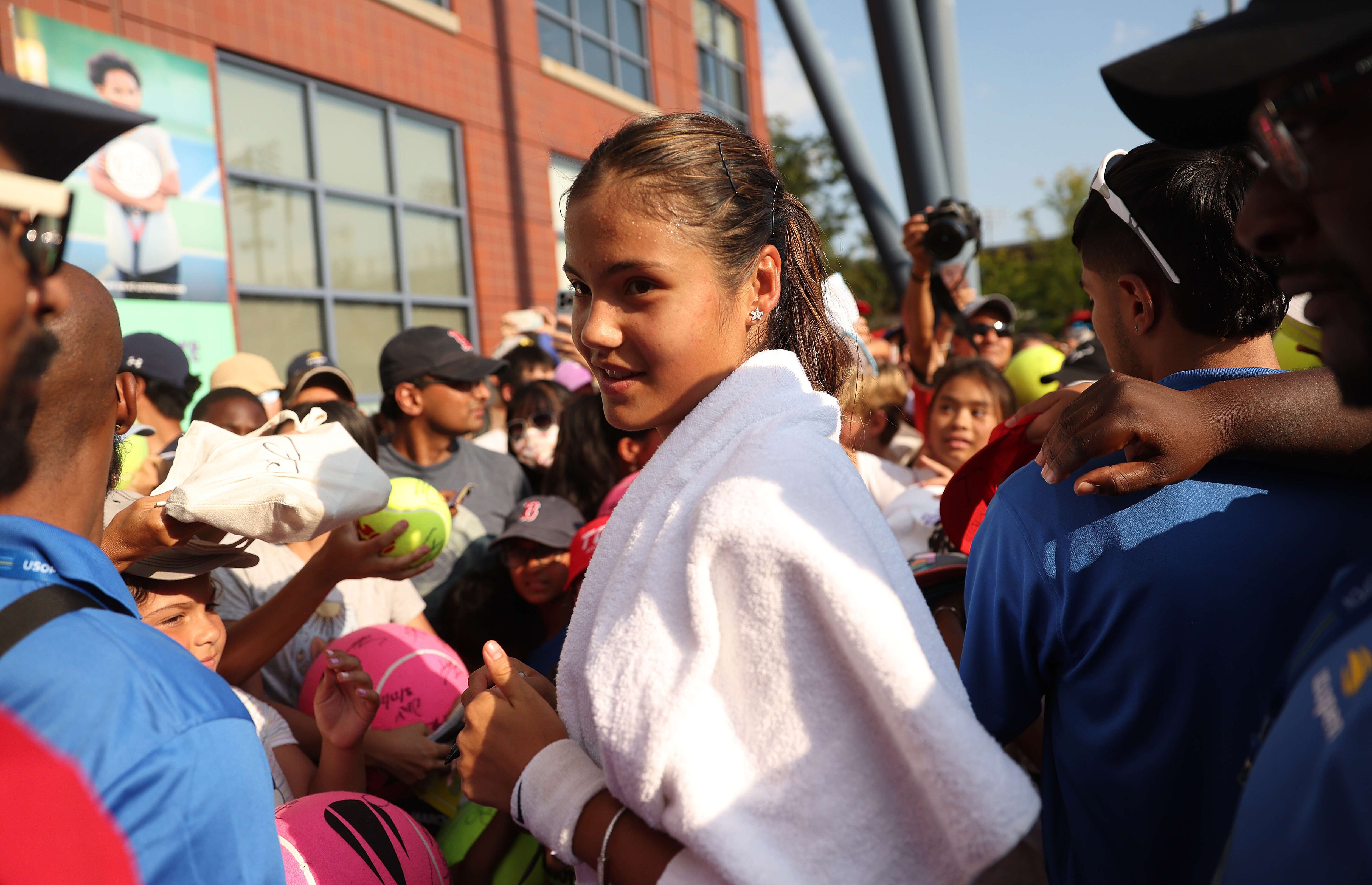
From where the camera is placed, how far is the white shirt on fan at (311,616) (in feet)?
9.57

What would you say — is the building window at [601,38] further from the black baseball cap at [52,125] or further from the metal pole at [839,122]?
the black baseball cap at [52,125]

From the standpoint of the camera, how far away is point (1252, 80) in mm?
896

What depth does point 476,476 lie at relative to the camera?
4.55m

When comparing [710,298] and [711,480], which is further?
[710,298]

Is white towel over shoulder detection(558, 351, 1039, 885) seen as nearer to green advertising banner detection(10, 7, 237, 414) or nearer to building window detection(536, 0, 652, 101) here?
green advertising banner detection(10, 7, 237, 414)

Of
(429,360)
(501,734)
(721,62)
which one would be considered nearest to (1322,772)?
(501,734)

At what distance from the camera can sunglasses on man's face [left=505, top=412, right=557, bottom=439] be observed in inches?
205

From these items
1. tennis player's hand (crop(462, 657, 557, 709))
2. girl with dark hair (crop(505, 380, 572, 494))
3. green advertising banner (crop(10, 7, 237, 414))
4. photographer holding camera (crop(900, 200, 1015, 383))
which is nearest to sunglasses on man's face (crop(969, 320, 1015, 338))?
photographer holding camera (crop(900, 200, 1015, 383))

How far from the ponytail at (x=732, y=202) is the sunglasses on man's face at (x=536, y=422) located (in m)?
3.58

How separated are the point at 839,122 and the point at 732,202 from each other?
951 cm

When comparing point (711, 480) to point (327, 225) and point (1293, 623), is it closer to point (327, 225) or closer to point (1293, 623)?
point (1293, 623)

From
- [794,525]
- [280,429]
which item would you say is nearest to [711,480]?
[794,525]

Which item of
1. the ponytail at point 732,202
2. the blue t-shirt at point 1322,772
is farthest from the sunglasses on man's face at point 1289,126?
the ponytail at point 732,202

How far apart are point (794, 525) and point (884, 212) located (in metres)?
9.54
